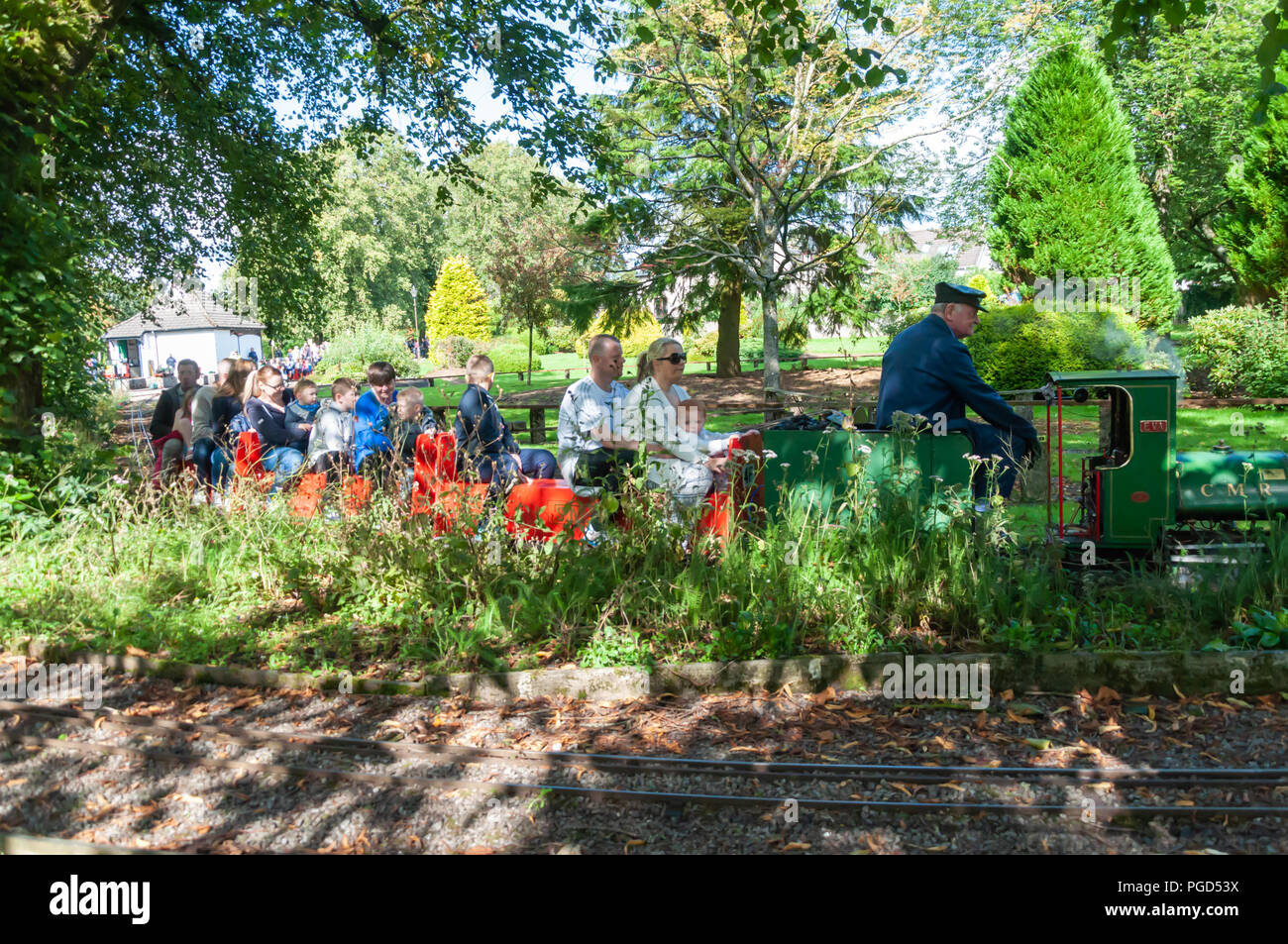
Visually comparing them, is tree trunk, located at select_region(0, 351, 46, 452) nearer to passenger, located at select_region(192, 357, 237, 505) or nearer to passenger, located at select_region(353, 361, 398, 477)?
passenger, located at select_region(192, 357, 237, 505)

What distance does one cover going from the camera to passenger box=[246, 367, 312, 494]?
9.34 meters

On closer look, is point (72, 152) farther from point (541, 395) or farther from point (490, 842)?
point (541, 395)

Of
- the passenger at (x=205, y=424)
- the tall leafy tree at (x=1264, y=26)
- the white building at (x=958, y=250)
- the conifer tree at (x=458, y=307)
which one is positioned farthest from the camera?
the conifer tree at (x=458, y=307)

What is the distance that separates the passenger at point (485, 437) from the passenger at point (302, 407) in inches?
110

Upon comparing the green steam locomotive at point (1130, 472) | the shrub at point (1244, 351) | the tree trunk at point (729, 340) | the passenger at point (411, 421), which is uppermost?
the tree trunk at point (729, 340)

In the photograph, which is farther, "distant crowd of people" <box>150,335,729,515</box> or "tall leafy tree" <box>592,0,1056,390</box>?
"tall leafy tree" <box>592,0,1056,390</box>

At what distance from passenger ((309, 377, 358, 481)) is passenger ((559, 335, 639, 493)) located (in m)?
2.59

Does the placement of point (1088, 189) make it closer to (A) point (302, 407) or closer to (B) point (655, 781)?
(A) point (302, 407)

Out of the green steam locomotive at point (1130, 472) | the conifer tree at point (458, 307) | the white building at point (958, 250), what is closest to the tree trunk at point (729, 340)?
the white building at point (958, 250)

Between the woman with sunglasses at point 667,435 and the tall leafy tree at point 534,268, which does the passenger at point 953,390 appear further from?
the tall leafy tree at point 534,268

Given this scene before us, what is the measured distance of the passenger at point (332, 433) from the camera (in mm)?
9023

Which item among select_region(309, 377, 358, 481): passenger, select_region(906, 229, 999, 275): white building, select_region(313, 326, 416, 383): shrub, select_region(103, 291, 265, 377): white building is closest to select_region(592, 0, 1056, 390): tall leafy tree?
select_region(906, 229, 999, 275): white building

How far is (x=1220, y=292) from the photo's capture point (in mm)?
38125

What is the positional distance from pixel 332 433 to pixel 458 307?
134ft
